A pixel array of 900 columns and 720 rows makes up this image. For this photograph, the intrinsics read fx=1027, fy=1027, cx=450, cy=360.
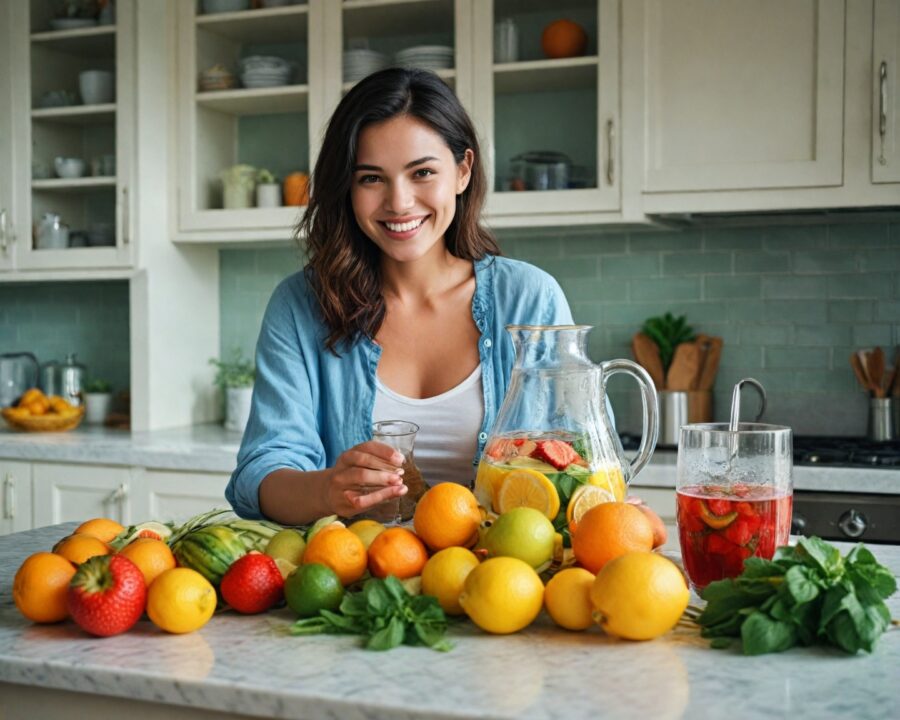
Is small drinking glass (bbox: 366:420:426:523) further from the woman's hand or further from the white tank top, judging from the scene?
the white tank top

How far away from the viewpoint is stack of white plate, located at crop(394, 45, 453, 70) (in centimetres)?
316

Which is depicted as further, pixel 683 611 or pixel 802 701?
pixel 683 611

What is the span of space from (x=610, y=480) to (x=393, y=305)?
0.83 metres

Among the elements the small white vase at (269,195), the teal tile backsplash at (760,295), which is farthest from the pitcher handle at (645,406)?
the small white vase at (269,195)

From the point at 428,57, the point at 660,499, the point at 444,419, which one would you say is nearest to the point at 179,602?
the point at 444,419

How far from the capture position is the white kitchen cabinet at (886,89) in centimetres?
270

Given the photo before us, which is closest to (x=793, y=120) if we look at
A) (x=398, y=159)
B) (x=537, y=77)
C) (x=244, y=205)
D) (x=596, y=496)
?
(x=537, y=77)

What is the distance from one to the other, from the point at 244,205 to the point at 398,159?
1894 mm

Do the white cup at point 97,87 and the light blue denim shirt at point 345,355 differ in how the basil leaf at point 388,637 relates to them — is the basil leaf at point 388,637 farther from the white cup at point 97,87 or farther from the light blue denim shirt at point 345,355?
the white cup at point 97,87

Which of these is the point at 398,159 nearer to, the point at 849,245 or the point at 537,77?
the point at 537,77

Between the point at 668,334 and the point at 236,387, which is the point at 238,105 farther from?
the point at 668,334

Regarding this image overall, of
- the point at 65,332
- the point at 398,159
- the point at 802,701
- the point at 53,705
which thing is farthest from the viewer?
the point at 65,332

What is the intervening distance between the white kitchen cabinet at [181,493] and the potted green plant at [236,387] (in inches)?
14.1

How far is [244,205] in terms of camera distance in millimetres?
3463
